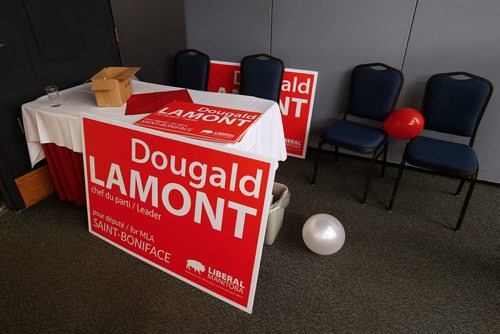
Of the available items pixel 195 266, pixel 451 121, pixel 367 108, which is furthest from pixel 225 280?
pixel 451 121

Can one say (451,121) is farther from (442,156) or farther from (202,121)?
(202,121)

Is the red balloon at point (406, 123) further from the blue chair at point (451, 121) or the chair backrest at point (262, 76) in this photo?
the chair backrest at point (262, 76)

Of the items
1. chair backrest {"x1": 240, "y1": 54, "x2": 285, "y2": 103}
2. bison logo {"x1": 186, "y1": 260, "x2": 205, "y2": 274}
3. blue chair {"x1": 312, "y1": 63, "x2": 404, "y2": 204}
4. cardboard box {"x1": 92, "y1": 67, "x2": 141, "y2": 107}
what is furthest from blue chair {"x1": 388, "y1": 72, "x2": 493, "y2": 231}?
cardboard box {"x1": 92, "y1": 67, "x2": 141, "y2": 107}

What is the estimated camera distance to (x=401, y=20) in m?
2.37

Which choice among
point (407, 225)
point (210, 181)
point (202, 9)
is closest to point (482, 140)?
point (407, 225)

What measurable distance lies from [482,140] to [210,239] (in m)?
2.37

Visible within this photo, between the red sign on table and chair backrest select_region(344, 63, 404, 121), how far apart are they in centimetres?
125

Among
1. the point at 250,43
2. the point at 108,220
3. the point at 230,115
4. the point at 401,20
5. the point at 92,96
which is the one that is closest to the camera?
the point at 230,115

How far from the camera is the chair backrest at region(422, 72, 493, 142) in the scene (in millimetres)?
2155

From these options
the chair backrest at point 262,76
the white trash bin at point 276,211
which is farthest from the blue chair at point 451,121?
the chair backrest at point 262,76

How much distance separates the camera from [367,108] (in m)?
2.58

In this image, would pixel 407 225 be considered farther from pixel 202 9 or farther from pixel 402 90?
pixel 202 9

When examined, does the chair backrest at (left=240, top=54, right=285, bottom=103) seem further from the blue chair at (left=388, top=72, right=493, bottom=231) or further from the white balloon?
the white balloon

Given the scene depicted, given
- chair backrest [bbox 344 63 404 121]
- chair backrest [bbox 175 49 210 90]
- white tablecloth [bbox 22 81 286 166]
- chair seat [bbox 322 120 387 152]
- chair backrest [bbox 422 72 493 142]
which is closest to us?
white tablecloth [bbox 22 81 286 166]
